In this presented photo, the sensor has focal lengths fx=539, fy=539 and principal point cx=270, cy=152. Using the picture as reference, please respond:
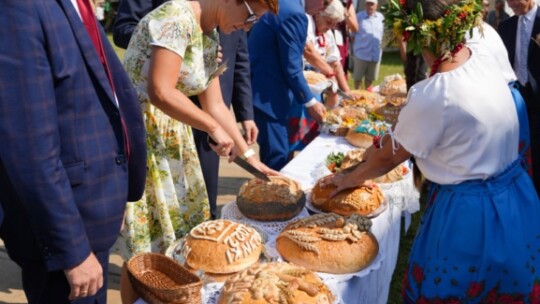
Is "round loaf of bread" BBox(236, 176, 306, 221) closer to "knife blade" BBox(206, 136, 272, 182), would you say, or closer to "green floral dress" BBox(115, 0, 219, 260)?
"knife blade" BBox(206, 136, 272, 182)

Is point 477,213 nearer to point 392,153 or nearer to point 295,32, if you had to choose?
point 392,153

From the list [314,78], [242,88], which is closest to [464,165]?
[242,88]

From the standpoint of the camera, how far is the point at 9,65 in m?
1.23

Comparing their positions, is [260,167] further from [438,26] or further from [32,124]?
[32,124]

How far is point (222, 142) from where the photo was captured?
2.24 meters

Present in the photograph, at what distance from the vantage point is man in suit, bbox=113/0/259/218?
2.75 metres

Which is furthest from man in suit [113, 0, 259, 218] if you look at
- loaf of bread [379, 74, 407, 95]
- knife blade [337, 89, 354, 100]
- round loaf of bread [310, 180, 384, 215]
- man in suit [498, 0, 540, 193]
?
loaf of bread [379, 74, 407, 95]

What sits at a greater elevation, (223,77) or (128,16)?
(128,16)

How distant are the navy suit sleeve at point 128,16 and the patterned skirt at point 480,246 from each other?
1733 millimetres

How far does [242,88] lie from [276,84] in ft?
2.02

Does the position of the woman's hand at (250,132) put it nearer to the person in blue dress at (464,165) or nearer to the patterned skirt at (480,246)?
the person in blue dress at (464,165)

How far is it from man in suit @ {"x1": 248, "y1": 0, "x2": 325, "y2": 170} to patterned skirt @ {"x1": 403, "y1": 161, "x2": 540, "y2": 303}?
6.17 ft

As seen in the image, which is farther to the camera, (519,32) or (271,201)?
(519,32)

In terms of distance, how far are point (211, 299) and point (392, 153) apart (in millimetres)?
865
